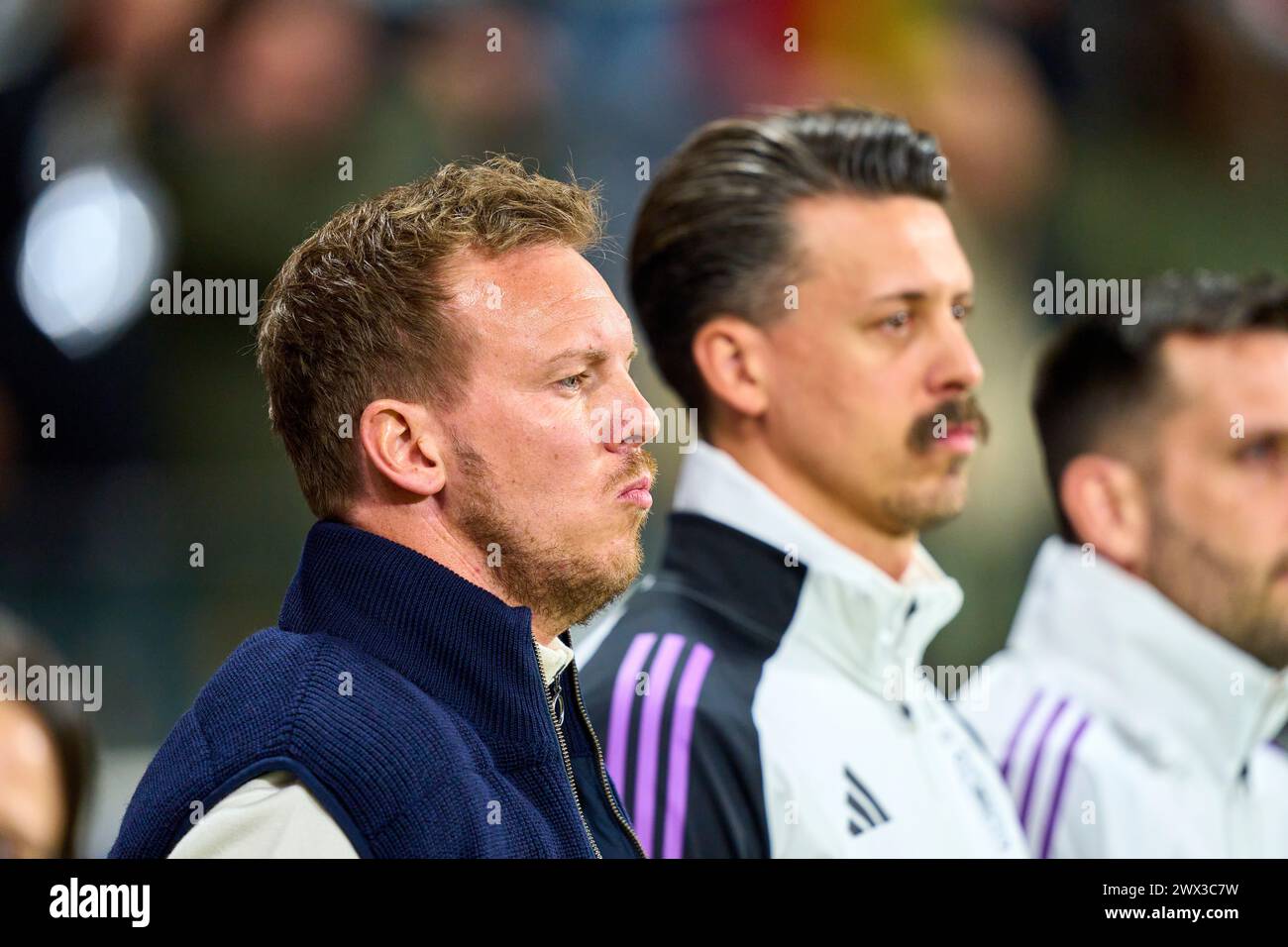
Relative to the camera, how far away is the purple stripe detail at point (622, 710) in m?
1.54

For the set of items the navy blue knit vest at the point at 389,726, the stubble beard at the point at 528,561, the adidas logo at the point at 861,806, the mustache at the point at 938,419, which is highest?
the mustache at the point at 938,419

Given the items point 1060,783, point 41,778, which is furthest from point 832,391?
point 41,778

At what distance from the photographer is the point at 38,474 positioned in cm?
204

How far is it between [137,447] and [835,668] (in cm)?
106

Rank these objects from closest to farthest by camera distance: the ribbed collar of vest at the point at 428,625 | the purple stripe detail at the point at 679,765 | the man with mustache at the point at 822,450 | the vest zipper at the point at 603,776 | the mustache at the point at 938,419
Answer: the ribbed collar of vest at the point at 428,625
the vest zipper at the point at 603,776
the purple stripe detail at the point at 679,765
the man with mustache at the point at 822,450
the mustache at the point at 938,419

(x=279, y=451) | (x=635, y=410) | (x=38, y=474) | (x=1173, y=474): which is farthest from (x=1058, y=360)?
(x=38, y=474)

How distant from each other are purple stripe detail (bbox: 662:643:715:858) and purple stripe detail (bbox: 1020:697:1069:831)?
1.67 feet

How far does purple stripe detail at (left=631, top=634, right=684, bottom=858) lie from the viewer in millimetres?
1516

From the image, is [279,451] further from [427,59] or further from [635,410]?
[635,410]

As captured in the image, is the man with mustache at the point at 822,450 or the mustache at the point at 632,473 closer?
the mustache at the point at 632,473

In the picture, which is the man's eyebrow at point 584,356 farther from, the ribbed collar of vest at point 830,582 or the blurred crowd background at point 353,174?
the blurred crowd background at point 353,174

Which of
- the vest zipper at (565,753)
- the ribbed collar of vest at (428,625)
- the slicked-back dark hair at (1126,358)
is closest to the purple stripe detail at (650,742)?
the vest zipper at (565,753)

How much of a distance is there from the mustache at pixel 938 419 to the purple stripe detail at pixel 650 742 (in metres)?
0.40

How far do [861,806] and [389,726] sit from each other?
2.36 ft
